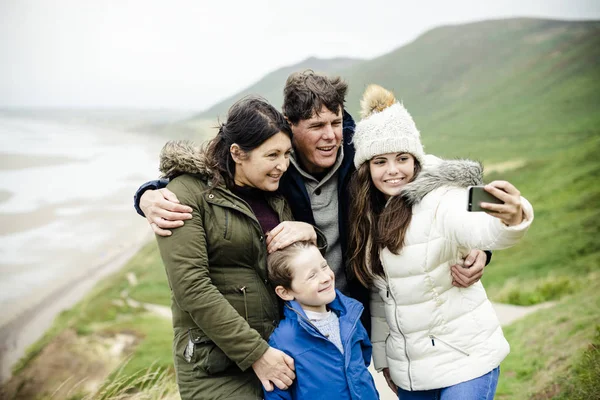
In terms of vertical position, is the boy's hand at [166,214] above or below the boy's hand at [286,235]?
above

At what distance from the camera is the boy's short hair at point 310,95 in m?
2.49

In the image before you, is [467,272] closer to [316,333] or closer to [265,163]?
[316,333]

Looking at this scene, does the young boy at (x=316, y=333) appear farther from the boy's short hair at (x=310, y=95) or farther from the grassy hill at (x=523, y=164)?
the grassy hill at (x=523, y=164)

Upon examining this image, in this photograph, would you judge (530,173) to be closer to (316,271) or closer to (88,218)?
(316,271)

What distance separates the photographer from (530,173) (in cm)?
1118

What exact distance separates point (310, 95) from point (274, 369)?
1455 mm

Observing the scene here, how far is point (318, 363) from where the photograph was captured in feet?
6.56

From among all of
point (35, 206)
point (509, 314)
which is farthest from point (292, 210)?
point (35, 206)

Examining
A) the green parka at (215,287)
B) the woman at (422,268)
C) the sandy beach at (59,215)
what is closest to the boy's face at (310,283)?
the green parka at (215,287)

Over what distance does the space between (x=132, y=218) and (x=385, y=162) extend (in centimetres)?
1668

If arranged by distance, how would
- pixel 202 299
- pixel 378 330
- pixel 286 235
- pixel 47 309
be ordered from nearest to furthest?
pixel 202 299
pixel 286 235
pixel 378 330
pixel 47 309

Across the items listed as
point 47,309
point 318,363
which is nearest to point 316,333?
point 318,363

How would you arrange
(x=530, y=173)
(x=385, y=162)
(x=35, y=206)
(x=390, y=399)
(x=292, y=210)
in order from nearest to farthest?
→ (x=385, y=162) → (x=292, y=210) → (x=390, y=399) → (x=530, y=173) → (x=35, y=206)

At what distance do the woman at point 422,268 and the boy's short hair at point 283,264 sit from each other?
0.38 meters
